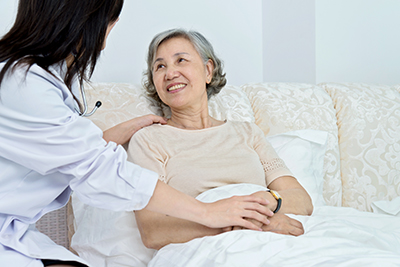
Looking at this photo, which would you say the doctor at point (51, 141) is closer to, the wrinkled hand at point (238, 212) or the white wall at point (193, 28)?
the wrinkled hand at point (238, 212)

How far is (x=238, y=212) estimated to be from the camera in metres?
0.98

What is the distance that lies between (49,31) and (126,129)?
647 mm

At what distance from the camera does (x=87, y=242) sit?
1.29 metres

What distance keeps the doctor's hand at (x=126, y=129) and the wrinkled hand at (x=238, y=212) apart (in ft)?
1.80

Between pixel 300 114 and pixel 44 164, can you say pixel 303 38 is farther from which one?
pixel 44 164

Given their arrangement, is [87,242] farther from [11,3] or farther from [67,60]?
[11,3]

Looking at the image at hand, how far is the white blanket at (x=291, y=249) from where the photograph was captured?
2.75ft

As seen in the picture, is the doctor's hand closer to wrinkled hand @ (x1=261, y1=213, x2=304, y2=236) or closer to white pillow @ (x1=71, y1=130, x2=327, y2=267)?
white pillow @ (x1=71, y1=130, x2=327, y2=267)

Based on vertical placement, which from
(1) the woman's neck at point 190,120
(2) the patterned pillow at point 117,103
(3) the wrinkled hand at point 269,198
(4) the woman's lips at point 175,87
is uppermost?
(4) the woman's lips at point 175,87

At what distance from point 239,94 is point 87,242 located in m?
1.01

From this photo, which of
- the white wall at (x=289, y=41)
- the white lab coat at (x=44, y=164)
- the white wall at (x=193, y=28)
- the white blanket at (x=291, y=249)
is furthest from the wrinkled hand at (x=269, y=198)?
the white wall at (x=289, y=41)

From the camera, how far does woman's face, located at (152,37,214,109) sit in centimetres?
149

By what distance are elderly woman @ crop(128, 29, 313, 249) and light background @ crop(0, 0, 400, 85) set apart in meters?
0.81

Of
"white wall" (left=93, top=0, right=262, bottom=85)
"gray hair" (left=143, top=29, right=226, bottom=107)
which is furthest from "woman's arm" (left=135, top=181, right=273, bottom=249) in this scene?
Result: "white wall" (left=93, top=0, right=262, bottom=85)
